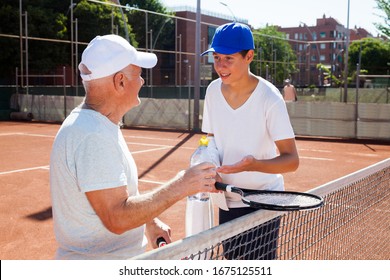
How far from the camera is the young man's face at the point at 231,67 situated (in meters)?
2.99

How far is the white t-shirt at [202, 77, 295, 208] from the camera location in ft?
9.46

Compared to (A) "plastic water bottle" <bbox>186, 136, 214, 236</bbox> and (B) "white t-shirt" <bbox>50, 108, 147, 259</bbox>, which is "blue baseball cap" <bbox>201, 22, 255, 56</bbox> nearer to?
(A) "plastic water bottle" <bbox>186, 136, 214, 236</bbox>

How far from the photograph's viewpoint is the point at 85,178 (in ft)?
6.30

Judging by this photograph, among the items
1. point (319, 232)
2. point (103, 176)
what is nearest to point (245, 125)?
point (319, 232)

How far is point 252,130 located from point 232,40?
555 millimetres

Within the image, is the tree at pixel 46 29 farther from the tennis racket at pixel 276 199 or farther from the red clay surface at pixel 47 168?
the tennis racket at pixel 276 199

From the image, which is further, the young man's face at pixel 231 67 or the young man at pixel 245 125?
the young man's face at pixel 231 67

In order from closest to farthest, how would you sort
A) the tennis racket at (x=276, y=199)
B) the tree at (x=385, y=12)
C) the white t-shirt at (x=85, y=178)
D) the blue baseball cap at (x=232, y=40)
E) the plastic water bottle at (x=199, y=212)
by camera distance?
the white t-shirt at (x=85, y=178)
the tennis racket at (x=276, y=199)
the plastic water bottle at (x=199, y=212)
the blue baseball cap at (x=232, y=40)
the tree at (x=385, y=12)

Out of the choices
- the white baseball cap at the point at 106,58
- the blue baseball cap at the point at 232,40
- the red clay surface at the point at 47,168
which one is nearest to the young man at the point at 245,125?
the blue baseball cap at the point at 232,40

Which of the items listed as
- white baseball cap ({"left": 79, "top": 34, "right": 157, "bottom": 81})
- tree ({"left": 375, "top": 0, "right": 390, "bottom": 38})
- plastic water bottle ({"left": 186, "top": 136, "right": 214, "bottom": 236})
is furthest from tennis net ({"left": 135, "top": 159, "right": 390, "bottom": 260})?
tree ({"left": 375, "top": 0, "right": 390, "bottom": 38})

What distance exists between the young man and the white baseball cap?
92 centimetres

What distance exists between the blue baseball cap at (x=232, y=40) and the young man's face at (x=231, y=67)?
1.8 inches
